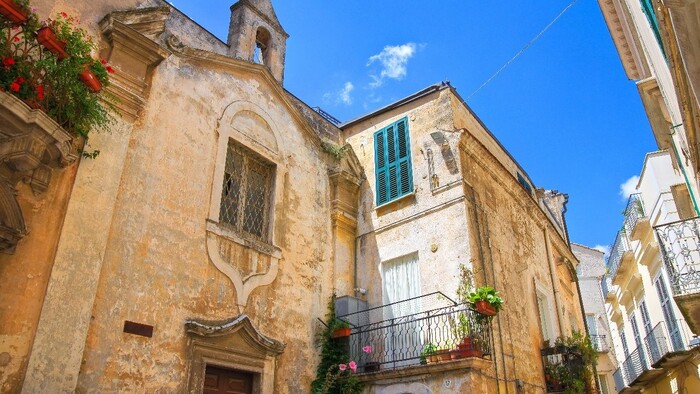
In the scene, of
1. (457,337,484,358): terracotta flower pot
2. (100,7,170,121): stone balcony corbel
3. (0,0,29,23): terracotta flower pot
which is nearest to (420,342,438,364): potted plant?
(457,337,484,358): terracotta flower pot

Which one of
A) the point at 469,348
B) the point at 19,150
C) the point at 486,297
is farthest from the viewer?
the point at 486,297

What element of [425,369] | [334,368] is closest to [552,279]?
[425,369]

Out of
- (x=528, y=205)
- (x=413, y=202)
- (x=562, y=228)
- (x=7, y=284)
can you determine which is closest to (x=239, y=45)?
(x=413, y=202)

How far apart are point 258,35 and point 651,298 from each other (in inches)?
578

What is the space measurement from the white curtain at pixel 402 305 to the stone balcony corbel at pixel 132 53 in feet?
17.4

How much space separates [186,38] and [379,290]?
5.83m

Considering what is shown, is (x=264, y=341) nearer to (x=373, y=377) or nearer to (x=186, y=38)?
(x=373, y=377)

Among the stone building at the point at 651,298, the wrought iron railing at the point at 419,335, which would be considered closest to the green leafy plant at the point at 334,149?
the wrought iron railing at the point at 419,335

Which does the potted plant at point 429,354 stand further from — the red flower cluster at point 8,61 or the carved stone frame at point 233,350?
the red flower cluster at point 8,61

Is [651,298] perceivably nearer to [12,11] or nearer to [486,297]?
[486,297]

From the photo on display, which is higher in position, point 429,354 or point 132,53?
point 132,53

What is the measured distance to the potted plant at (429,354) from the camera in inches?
335

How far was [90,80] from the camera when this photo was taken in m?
5.97

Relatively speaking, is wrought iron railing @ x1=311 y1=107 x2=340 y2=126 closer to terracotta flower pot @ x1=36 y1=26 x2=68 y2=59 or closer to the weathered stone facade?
the weathered stone facade
